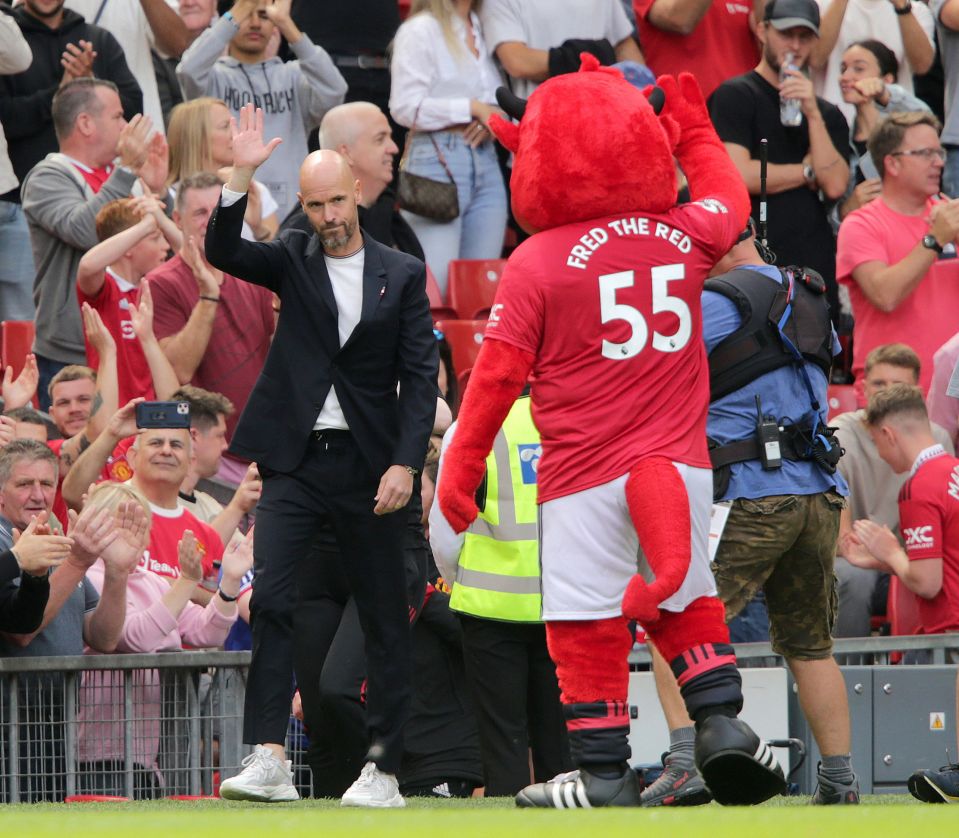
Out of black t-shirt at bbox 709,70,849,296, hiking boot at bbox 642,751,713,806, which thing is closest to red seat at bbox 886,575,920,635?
hiking boot at bbox 642,751,713,806

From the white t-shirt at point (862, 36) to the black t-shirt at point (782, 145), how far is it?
69cm

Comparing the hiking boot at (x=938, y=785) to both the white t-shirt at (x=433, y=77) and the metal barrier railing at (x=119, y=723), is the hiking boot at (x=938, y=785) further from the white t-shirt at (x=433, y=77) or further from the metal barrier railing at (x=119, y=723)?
the white t-shirt at (x=433, y=77)

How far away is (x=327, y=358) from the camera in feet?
20.3

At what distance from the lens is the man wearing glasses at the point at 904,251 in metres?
10.2

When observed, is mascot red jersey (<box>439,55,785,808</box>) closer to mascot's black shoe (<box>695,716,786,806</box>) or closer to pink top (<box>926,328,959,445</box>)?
mascot's black shoe (<box>695,716,786,806</box>)

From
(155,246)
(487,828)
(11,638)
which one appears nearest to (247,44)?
(155,246)

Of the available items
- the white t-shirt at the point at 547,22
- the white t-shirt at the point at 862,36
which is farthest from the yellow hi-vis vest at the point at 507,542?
the white t-shirt at the point at 862,36

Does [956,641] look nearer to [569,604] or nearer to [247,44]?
[569,604]

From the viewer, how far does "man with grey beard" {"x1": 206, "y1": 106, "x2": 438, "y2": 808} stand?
606 centimetres

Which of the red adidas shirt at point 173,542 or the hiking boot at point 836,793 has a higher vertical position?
the red adidas shirt at point 173,542

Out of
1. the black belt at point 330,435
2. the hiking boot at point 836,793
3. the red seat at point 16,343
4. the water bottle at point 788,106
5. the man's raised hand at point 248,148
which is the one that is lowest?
the hiking boot at point 836,793

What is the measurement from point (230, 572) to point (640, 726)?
5.94 ft

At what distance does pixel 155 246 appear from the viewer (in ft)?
32.3

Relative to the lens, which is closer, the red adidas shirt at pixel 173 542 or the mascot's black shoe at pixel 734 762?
the mascot's black shoe at pixel 734 762
